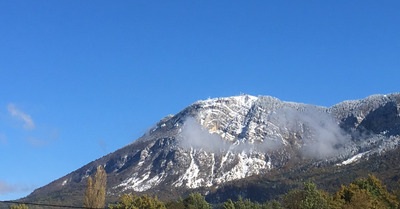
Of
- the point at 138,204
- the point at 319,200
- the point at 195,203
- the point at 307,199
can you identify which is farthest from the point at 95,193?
the point at 319,200

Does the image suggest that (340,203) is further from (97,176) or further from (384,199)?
(97,176)

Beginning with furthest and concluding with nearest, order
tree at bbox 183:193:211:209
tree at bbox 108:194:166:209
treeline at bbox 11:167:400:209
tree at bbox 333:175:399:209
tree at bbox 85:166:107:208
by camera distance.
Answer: tree at bbox 183:193:211:209 → tree at bbox 108:194:166:209 → tree at bbox 85:166:107:208 → tree at bbox 333:175:399:209 → treeline at bbox 11:167:400:209

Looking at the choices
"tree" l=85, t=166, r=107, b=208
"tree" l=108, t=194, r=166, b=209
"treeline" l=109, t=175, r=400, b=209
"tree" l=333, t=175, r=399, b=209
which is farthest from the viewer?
"tree" l=108, t=194, r=166, b=209

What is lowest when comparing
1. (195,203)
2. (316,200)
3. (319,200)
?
(319,200)

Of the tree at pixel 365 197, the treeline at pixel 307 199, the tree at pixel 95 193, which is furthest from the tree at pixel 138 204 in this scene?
the tree at pixel 365 197

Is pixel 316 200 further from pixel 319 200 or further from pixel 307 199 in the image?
pixel 307 199

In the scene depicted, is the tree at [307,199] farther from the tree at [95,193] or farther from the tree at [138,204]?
the tree at [95,193]

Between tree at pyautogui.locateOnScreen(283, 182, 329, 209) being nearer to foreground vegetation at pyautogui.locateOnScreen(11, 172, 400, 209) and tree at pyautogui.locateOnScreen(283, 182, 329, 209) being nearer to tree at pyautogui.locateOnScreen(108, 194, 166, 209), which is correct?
foreground vegetation at pyautogui.locateOnScreen(11, 172, 400, 209)

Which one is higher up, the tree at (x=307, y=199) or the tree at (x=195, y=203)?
the tree at (x=195, y=203)

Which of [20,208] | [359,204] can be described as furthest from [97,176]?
[359,204]

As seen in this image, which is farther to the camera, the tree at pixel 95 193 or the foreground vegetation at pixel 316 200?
the tree at pixel 95 193

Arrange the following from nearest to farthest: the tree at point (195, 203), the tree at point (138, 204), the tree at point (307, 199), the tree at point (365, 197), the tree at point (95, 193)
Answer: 1. the tree at point (307, 199)
2. the tree at point (365, 197)
3. the tree at point (95, 193)
4. the tree at point (138, 204)
5. the tree at point (195, 203)

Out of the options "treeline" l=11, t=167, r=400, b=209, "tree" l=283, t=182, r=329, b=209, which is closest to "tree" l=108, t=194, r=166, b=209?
"treeline" l=11, t=167, r=400, b=209

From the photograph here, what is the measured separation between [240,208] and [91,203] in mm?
30642
